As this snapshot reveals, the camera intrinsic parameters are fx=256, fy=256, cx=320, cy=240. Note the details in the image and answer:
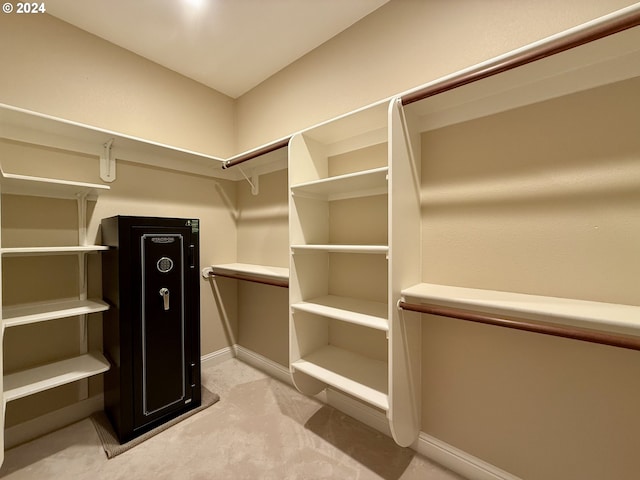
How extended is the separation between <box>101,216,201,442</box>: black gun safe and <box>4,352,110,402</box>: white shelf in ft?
0.31

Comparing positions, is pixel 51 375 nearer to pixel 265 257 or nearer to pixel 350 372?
pixel 265 257

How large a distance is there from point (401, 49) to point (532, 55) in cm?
86

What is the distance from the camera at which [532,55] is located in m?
0.90

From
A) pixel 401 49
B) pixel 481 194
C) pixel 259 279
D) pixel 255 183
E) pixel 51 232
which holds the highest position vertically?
pixel 401 49

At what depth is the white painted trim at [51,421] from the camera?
153 cm

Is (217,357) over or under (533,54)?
under

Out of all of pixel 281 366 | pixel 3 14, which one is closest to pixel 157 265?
pixel 281 366

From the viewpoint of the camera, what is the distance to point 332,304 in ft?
5.29

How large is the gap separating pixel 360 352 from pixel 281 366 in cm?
88

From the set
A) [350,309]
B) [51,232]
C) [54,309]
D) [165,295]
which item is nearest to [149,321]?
[165,295]

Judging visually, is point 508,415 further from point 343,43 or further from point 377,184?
point 343,43

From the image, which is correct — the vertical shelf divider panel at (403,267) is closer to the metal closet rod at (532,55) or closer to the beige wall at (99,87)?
the metal closet rod at (532,55)

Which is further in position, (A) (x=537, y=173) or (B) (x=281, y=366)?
(B) (x=281, y=366)

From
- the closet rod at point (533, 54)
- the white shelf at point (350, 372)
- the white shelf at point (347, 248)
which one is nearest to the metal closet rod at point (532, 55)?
the closet rod at point (533, 54)
